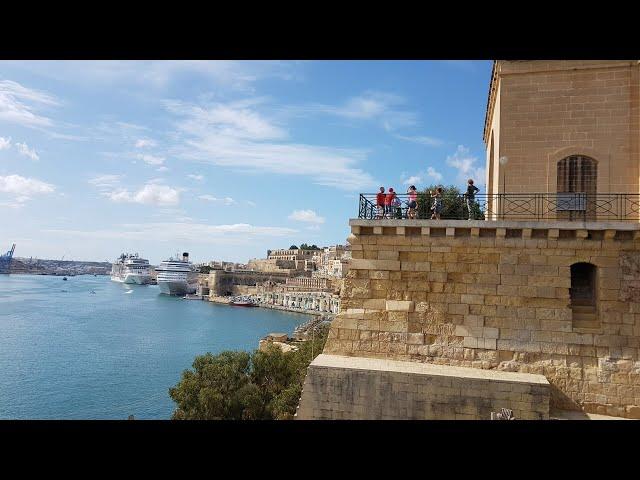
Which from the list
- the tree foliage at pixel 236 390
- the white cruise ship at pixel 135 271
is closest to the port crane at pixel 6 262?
the white cruise ship at pixel 135 271

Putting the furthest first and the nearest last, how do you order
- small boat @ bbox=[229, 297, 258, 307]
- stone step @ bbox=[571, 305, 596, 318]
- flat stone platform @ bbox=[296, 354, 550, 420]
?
small boat @ bbox=[229, 297, 258, 307]
stone step @ bbox=[571, 305, 596, 318]
flat stone platform @ bbox=[296, 354, 550, 420]

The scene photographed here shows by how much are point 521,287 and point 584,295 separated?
1464 mm

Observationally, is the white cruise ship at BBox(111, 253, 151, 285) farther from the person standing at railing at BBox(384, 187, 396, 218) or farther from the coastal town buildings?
the person standing at railing at BBox(384, 187, 396, 218)

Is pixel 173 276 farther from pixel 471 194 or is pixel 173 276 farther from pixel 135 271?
pixel 471 194

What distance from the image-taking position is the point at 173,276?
97.8 meters

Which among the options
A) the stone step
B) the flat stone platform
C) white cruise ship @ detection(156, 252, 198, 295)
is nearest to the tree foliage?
the flat stone platform

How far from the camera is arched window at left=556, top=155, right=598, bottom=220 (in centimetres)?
959

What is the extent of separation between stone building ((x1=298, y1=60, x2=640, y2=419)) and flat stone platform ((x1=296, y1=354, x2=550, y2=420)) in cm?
2

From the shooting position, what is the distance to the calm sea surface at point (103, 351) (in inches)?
1041

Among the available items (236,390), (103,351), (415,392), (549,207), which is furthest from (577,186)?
(103,351)

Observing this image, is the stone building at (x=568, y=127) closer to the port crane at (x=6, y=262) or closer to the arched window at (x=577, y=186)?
the arched window at (x=577, y=186)
